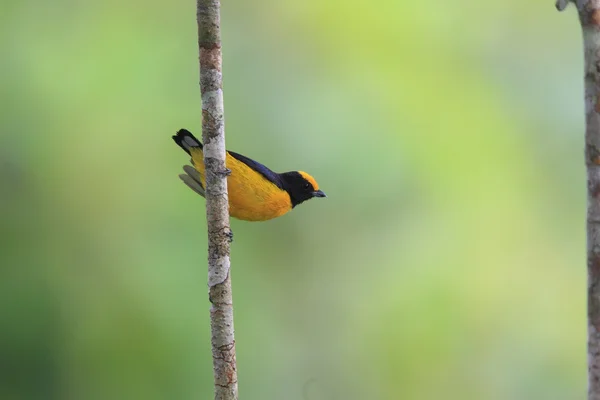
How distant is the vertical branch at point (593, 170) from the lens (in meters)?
2.23

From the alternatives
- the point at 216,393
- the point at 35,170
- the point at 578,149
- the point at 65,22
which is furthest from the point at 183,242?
the point at 578,149

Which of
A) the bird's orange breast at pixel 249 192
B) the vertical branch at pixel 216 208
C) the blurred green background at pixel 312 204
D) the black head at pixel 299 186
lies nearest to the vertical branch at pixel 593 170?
the vertical branch at pixel 216 208

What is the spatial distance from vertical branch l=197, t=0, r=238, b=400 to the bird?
0.75m

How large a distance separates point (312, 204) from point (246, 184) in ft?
6.17

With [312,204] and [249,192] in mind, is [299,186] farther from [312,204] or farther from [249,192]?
[312,204]

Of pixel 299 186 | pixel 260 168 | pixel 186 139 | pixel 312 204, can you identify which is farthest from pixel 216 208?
pixel 312 204

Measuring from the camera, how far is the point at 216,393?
2.86 meters

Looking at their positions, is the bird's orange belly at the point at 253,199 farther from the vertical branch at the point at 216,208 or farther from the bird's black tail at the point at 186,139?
A: the vertical branch at the point at 216,208

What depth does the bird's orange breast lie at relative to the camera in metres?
3.69

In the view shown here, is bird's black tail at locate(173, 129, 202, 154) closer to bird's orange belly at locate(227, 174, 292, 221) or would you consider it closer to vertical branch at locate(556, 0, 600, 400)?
bird's orange belly at locate(227, 174, 292, 221)

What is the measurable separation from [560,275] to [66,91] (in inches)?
154

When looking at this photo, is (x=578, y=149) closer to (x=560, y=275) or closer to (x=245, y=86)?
(x=560, y=275)

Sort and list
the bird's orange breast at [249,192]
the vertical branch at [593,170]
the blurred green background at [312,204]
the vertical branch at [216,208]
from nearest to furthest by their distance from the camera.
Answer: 1. the vertical branch at [593,170]
2. the vertical branch at [216,208]
3. the bird's orange breast at [249,192]
4. the blurred green background at [312,204]

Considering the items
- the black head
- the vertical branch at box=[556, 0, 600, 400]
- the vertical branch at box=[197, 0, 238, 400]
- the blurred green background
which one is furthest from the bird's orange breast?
the vertical branch at box=[556, 0, 600, 400]
